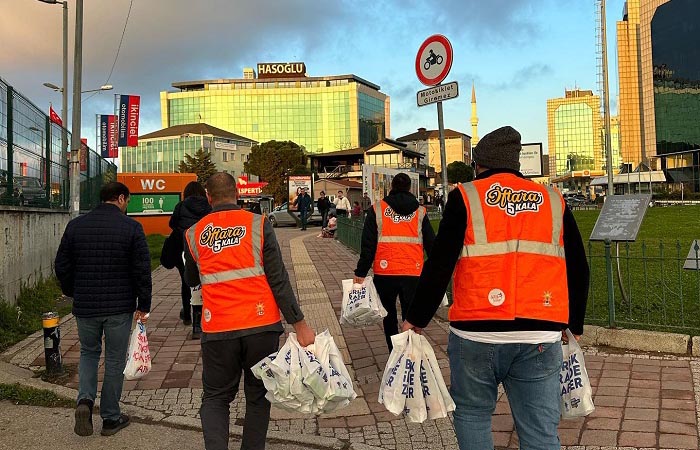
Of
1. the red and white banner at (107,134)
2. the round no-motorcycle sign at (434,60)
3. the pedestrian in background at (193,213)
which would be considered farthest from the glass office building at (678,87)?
the pedestrian in background at (193,213)

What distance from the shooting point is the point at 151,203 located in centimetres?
2703

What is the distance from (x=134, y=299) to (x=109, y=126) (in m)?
32.2

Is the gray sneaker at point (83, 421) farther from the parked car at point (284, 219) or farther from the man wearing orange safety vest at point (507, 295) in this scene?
the parked car at point (284, 219)

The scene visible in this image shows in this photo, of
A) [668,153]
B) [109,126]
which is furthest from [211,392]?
[668,153]

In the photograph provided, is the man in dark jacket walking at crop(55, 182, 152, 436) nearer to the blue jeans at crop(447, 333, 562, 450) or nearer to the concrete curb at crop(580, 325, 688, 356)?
the blue jeans at crop(447, 333, 562, 450)

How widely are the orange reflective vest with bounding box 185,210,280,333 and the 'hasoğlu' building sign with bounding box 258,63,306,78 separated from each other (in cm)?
11751

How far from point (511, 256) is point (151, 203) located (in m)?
26.2

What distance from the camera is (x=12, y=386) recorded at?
207 inches

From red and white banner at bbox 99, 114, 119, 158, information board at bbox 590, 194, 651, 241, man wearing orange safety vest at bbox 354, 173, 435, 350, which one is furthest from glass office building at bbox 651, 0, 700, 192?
man wearing orange safety vest at bbox 354, 173, 435, 350

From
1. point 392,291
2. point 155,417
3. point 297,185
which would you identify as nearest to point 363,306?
point 392,291


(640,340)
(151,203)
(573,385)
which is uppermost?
(151,203)

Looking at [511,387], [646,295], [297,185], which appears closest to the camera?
[511,387]

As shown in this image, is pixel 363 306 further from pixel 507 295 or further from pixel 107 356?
pixel 507 295

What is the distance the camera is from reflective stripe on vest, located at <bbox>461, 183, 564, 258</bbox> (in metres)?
2.61
